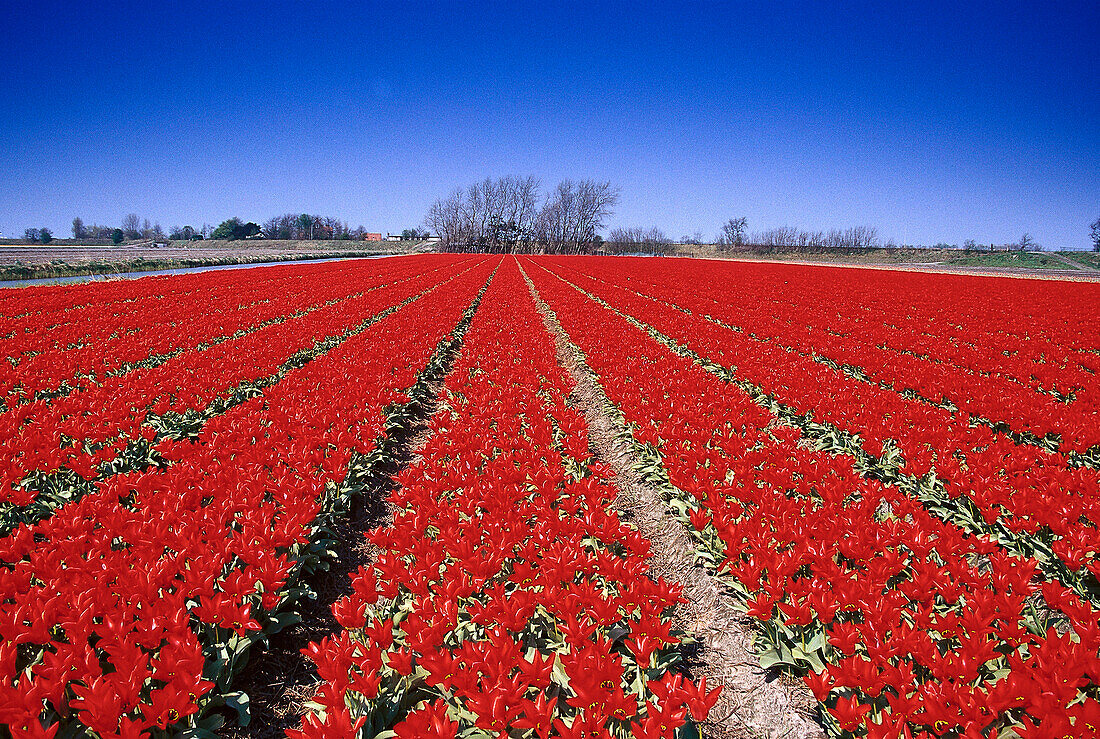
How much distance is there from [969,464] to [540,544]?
165 inches

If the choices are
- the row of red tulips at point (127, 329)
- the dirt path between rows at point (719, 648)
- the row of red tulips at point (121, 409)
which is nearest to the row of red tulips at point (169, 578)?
the row of red tulips at point (121, 409)

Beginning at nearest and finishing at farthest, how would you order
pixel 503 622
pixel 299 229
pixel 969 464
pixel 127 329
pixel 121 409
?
pixel 503 622 < pixel 969 464 < pixel 121 409 < pixel 127 329 < pixel 299 229

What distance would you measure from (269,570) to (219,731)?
0.79m

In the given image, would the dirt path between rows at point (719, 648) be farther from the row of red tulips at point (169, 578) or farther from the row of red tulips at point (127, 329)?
the row of red tulips at point (127, 329)

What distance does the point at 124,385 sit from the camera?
653 centimetres

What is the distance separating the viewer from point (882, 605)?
2.52 meters

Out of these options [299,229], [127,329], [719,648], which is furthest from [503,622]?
[299,229]

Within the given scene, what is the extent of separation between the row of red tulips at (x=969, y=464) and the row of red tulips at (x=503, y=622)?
2.89 meters

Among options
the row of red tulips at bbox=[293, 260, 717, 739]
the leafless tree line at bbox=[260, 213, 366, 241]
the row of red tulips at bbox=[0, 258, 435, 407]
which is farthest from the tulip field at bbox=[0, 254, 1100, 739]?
the leafless tree line at bbox=[260, 213, 366, 241]

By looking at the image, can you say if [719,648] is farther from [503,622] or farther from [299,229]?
[299,229]

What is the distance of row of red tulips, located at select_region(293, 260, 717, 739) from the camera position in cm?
200

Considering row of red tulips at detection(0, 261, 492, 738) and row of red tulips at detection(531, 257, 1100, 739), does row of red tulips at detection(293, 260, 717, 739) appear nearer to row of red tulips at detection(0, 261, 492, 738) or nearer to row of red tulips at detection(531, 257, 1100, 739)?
row of red tulips at detection(0, 261, 492, 738)

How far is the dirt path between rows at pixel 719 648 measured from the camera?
8.80ft

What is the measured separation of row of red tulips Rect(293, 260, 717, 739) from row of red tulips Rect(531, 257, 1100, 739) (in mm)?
725
